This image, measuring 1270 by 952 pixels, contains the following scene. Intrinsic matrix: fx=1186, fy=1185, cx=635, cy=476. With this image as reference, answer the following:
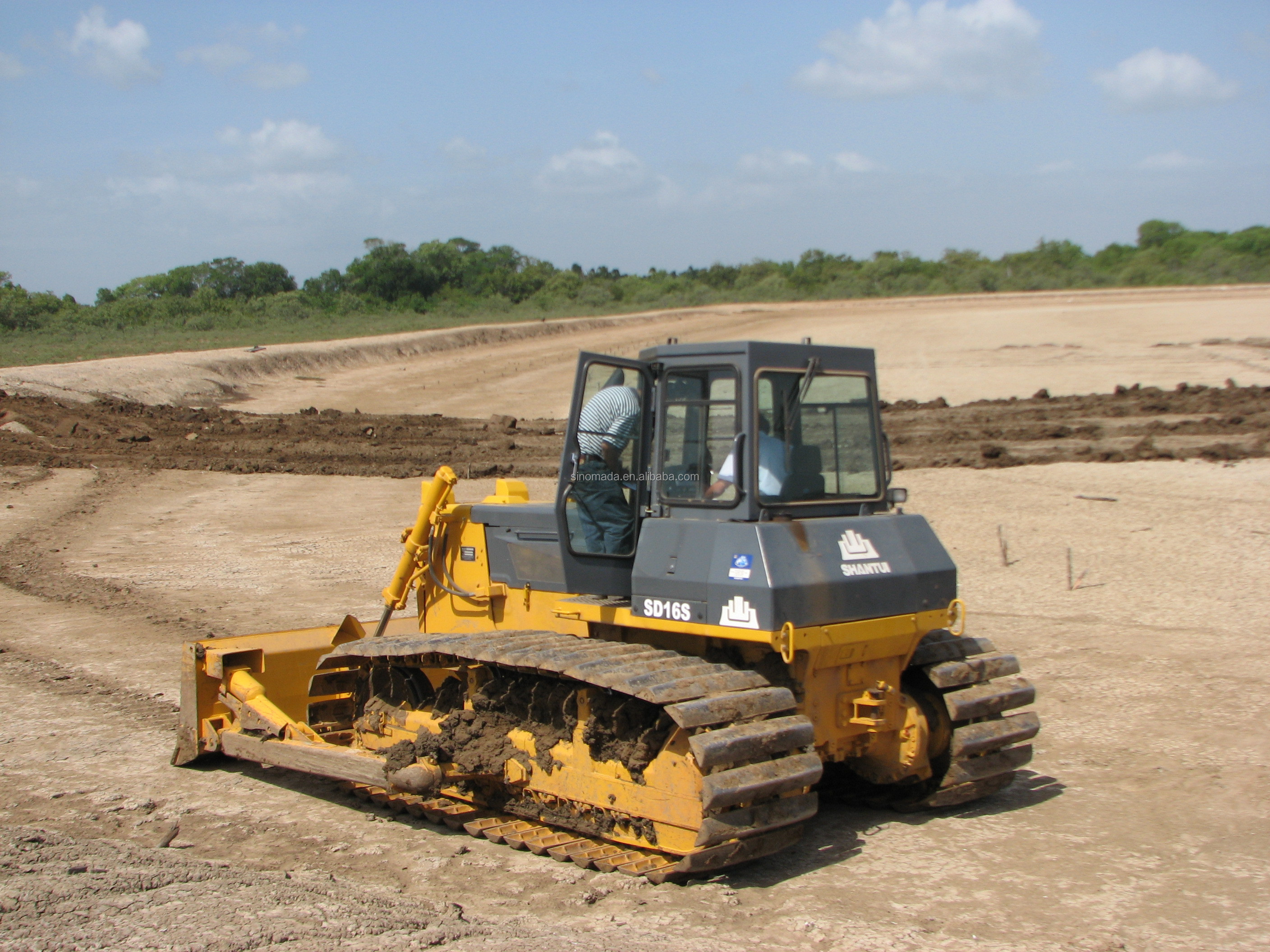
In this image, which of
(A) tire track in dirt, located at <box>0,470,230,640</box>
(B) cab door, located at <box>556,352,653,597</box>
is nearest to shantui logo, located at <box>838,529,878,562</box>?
(B) cab door, located at <box>556,352,653,597</box>

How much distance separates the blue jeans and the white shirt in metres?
0.67

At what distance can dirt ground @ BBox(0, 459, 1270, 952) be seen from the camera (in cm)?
504

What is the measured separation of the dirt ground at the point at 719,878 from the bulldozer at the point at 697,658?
0.97 ft

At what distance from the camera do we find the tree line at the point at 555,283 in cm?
5303

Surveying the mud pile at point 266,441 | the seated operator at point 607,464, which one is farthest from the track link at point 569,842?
the mud pile at point 266,441

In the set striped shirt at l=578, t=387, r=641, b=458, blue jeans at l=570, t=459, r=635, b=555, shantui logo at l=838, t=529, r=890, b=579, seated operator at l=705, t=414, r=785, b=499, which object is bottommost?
shantui logo at l=838, t=529, r=890, b=579

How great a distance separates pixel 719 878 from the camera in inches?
223

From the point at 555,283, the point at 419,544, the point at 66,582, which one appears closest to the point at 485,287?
the point at 555,283

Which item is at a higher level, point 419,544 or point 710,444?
point 710,444

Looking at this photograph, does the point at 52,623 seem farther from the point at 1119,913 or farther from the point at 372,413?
the point at 372,413

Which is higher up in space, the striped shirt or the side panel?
the striped shirt

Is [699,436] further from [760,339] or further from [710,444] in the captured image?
[760,339]

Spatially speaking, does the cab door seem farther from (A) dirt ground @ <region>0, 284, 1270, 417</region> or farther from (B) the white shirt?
(A) dirt ground @ <region>0, 284, 1270, 417</region>

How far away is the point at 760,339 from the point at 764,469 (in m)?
13.2
